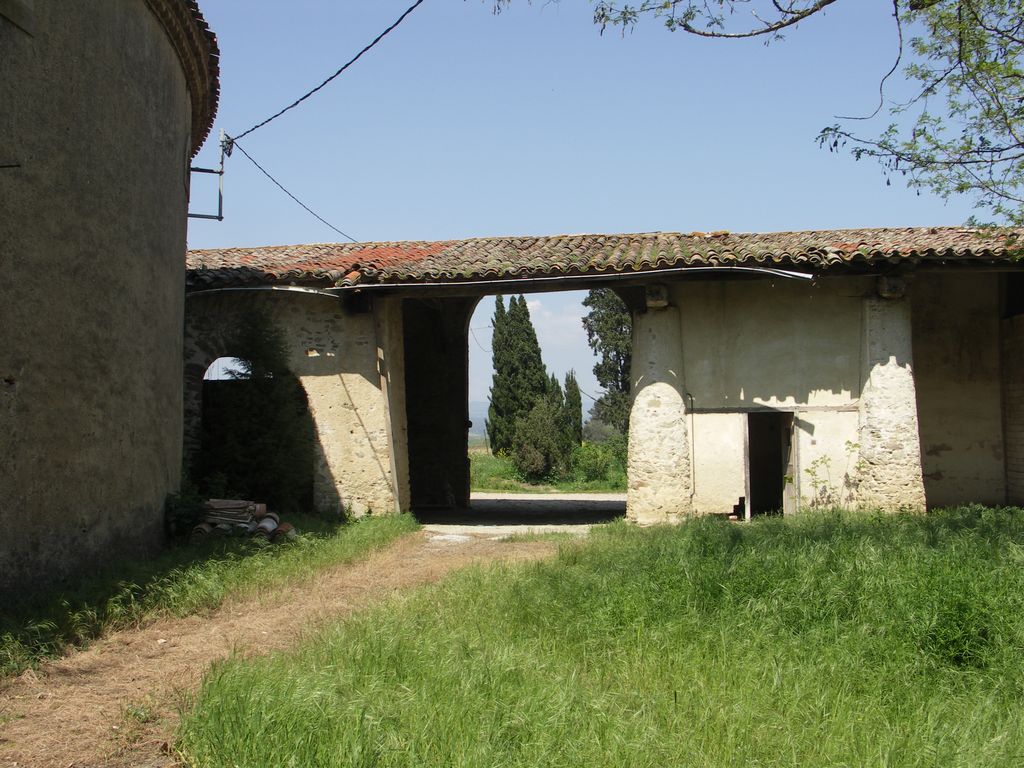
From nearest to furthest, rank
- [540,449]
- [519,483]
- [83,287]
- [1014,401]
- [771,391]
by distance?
[83,287] < [771,391] < [1014,401] < [519,483] < [540,449]

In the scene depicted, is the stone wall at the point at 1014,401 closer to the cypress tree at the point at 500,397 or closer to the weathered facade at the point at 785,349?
the weathered facade at the point at 785,349

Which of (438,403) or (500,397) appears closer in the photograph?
(438,403)

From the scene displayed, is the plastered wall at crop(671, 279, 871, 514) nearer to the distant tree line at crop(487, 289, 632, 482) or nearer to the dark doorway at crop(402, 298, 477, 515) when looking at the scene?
the dark doorway at crop(402, 298, 477, 515)

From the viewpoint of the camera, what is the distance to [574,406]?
34750 millimetres

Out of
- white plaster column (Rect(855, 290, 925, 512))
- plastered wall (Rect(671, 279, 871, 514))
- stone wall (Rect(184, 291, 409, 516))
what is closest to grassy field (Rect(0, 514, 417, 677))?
stone wall (Rect(184, 291, 409, 516))

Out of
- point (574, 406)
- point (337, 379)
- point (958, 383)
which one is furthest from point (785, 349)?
point (574, 406)

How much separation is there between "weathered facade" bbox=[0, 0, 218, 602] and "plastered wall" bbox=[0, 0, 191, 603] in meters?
0.02

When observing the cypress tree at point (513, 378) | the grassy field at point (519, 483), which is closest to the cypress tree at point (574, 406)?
the cypress tree at point (513, 378)

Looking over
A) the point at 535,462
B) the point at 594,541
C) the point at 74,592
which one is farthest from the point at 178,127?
the point at 535,462

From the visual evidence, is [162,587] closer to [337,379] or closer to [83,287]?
[83,287]

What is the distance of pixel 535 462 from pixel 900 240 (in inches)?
649

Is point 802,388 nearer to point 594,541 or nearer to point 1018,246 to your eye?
point 1018,246

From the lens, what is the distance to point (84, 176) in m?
7.75

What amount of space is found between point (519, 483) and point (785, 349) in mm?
15903
